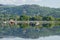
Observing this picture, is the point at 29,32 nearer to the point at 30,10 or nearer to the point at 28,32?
the point at 28,32

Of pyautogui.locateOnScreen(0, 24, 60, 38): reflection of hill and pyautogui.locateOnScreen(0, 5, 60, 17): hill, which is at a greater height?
pyautogui.locateOnScreen(0, 5, 60, 17): hill

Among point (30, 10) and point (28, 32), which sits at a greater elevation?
point (30, 10)

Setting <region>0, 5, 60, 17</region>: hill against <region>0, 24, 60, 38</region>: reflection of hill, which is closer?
<region>0, 24, 60, 38</region>: reflection of hill

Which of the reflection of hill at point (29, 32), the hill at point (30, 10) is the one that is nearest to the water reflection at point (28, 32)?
the reflection of hill at point (29, 32)

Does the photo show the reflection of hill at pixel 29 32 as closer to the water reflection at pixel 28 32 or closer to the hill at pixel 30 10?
the water reflection at pixel 28 32

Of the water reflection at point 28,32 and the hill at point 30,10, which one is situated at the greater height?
the hill at point 30,10

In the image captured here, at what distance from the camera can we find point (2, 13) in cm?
5709

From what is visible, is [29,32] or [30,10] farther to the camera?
[30,10]

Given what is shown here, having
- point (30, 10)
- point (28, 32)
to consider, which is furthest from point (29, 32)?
point (30, 10)

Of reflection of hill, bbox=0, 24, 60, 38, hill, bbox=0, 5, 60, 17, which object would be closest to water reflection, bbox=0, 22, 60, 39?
reflection of hill, bbox=0, 24, 60, 38

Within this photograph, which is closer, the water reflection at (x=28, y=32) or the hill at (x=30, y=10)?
the water reflection at (x=28, y=32)

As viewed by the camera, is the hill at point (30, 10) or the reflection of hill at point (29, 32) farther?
the hill at point (30, 10)

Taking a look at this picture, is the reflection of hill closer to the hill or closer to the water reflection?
the water reflection

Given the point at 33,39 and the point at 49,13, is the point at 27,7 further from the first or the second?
the point at 33,39
